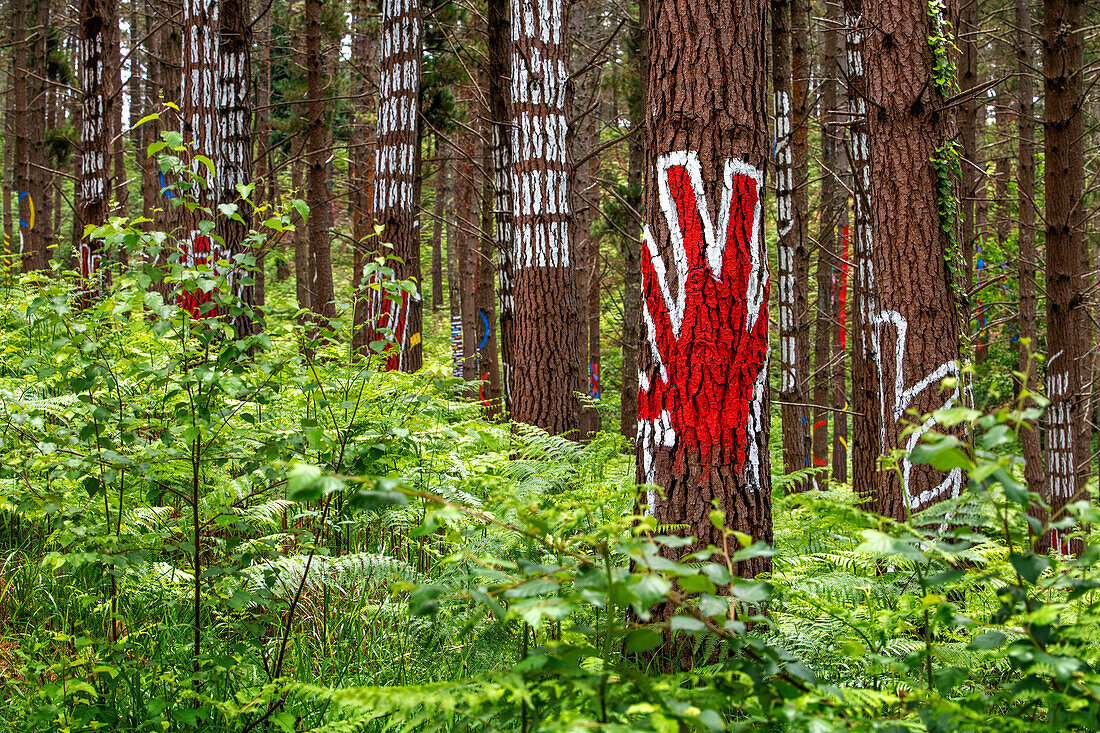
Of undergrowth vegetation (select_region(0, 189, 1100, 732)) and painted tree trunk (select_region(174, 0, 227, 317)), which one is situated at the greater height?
painted tree trunk (select_region(174, 0, 227, 317))

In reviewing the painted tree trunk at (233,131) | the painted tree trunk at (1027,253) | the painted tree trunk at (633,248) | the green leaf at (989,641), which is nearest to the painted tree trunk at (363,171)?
the painted tree trunk at (233,131)

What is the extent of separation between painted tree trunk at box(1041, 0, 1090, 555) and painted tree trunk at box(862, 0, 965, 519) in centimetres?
316

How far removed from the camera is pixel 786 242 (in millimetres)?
9055

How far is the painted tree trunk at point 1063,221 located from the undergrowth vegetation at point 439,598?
536 centimetres

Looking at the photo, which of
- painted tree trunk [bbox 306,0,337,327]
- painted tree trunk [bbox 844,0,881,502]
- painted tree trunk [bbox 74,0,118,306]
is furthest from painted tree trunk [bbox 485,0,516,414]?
painted tree trunk [bbox 74,0,118,306]

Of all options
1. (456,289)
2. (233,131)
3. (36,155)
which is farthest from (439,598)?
(456,289)

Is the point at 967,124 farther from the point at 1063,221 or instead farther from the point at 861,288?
the point at 861,288

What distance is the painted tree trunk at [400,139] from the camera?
317 inches

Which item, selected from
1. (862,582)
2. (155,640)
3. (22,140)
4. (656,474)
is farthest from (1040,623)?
(22,140)

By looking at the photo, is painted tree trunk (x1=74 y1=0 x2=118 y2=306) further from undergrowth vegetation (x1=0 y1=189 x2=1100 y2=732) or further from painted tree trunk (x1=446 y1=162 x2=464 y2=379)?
undergrowth vegetation (x1=0 y1=189 x2=1100 y2=732)

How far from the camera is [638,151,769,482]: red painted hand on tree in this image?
10.5ft

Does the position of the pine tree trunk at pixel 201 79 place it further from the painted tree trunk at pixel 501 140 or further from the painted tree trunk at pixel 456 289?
the painted tree trunk at pixel 501 140

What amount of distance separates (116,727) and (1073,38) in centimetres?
927

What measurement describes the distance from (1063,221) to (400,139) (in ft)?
21.8
